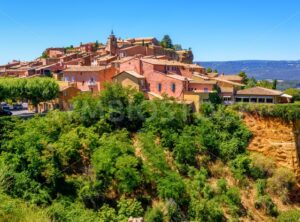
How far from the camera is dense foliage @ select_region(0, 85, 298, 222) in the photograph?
2492cm

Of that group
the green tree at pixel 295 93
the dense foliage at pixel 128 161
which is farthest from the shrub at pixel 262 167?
the green tree at pixel 295 93

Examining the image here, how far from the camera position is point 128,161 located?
26.2 meters

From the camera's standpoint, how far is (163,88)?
40469mm

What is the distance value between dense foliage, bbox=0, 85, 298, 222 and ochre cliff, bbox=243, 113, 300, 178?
132 centimetres

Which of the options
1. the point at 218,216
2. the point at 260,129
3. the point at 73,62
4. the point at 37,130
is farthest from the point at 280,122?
the point at 73,62

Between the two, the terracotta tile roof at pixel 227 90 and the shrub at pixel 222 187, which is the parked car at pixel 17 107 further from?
the shrub at pixel 222 187

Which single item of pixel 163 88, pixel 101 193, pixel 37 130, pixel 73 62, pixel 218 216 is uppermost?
pixel 73 62

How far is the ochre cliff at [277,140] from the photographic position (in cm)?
3281

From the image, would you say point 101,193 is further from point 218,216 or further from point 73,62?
point 73,62

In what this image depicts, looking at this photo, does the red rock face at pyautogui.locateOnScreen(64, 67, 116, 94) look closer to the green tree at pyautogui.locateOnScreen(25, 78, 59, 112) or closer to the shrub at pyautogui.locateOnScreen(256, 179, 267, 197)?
the green tree at pyautogui.locateOnScreen(25, 78, 59, 112)

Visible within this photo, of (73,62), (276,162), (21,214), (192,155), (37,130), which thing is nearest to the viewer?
(21,214)

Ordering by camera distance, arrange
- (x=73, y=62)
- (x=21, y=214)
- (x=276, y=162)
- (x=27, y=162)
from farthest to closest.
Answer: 1. (x=73, y=62)
2. (x=276, y=162)
3. (x=27, y=162)
4. (x=21, y=214)

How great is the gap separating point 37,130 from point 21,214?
20.7 m

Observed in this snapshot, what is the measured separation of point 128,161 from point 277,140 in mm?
16016
